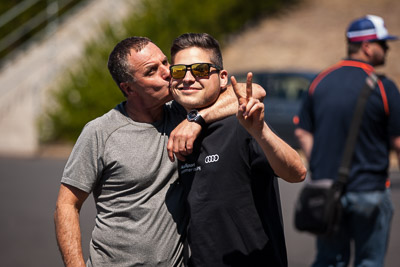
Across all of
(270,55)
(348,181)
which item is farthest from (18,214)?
(270,55)

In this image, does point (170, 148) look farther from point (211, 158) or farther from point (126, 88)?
point (126, 88)

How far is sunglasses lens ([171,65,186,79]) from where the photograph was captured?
2848mm

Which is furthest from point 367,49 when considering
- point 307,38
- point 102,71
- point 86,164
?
point 307,38

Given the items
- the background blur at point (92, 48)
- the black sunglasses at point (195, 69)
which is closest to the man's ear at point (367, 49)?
the black sunglasses at point (195, 69)

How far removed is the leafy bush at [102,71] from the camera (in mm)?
16469

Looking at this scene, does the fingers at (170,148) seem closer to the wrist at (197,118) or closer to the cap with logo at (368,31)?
the wrist at (197,118)

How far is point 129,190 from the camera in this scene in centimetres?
298

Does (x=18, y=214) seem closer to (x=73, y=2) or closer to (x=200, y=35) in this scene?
(x=200, y=35)

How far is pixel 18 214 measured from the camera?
8.95 meters

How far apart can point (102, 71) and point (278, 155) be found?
47.9ft

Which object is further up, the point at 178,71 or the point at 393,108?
the point at 178,71

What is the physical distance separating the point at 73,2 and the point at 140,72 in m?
19.6

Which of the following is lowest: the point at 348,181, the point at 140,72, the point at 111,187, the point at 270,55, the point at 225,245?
the point at 270,55

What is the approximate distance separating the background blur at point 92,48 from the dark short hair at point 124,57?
28.7ft
